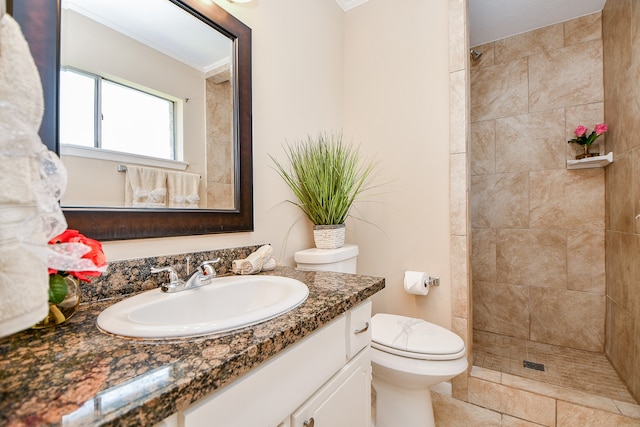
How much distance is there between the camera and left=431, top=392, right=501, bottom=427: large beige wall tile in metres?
1.46

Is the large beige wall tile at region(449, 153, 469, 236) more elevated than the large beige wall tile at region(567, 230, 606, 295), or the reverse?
the large beige wall tile at region(449, 153, 469, 236)

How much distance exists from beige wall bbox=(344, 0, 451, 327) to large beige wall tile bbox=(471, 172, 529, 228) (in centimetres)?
105

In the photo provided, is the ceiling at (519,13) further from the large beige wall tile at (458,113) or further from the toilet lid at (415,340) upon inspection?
the toilet lid at (415,340)

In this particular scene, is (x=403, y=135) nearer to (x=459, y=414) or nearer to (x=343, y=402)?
(x=343, y=402)

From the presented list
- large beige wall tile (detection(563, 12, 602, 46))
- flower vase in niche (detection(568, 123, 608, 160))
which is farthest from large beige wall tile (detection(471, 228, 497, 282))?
large beige wall tile (detection(563, 12, 602, 46))

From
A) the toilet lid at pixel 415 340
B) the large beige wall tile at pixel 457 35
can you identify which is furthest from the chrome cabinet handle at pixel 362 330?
the large beige wall tile at pixel 457 35

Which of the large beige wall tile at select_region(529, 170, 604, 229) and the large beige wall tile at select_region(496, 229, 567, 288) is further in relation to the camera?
the large beige wall tile at select_region(496, 229, 567, 288)

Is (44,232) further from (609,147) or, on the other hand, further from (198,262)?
(609,147)

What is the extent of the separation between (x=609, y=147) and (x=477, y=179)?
0.81 metres

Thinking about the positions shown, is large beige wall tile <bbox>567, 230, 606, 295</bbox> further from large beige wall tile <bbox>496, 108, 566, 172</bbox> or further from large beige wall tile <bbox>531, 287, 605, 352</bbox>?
large beige wall tile <bbox>496, 108, 566, 172</bbox>

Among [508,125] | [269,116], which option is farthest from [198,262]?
[508,125]

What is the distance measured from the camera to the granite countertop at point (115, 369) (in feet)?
1.10

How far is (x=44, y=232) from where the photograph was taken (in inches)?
14.1

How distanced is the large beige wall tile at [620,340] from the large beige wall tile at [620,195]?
505mm
